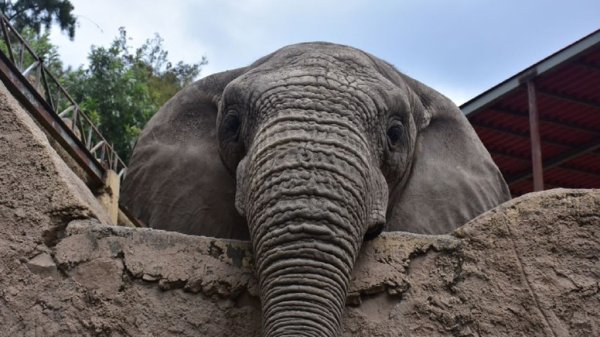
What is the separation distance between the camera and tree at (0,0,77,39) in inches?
1032

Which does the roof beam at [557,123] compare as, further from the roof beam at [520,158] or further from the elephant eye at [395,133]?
the elephant eye at [395,133]

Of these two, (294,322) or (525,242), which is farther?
(525,242)

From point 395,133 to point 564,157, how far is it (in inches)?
390

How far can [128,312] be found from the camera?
3.45 meters

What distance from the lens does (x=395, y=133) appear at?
4.17m

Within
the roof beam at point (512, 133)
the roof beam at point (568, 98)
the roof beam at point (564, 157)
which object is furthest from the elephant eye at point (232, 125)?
the roof beam at point (564, 157)

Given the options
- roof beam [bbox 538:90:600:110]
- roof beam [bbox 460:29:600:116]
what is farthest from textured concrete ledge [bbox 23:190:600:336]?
roof beam [bbox 538:90:600:110]

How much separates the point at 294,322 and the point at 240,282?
428mm

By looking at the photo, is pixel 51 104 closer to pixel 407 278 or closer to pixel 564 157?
pixel 564 157

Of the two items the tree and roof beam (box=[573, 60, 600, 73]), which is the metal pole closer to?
roof beam (box=[573, 60, 600, 73])

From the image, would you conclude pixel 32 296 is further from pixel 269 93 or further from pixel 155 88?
pixel 155 88

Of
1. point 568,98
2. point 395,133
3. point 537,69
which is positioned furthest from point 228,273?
point 568,98

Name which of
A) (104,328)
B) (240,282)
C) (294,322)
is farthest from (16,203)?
(294,322)

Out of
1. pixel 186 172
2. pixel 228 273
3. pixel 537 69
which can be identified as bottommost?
pixel 228 273
